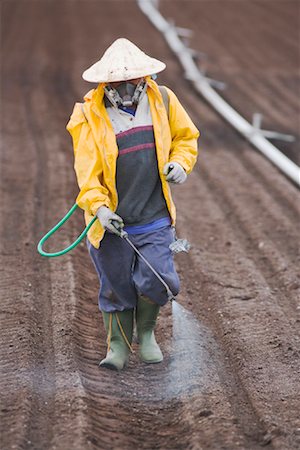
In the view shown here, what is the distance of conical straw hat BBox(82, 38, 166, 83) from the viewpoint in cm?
565

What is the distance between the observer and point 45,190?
1034 cm

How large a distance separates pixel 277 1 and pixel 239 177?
1641 centimetres

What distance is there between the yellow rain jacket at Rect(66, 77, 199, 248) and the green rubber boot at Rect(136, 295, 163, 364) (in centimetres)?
60

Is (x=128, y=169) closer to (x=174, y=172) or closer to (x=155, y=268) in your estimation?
(x=174, y=172)

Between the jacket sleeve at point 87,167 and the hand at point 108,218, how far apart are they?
0.11ft

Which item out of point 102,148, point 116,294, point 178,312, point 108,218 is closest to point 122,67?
point 102,148

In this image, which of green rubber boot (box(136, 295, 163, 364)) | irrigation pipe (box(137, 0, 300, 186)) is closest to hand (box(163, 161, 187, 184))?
green rubber boot (box(136, 295, 163, 364))

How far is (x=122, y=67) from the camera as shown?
5672 millimetres

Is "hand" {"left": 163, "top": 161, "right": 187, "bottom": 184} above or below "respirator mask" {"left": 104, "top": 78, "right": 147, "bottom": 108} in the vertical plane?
below

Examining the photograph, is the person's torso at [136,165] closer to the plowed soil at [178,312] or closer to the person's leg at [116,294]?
the person's leg at [116,294]

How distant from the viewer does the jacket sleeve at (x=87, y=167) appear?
5676mm

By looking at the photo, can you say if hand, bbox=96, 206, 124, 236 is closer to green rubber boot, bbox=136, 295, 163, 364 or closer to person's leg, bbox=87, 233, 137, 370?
person's leg, bbox=87, 233, 137, 370

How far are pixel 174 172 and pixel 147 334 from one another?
1.15 meters

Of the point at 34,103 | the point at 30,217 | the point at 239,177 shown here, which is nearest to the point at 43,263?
the point at 30,217
